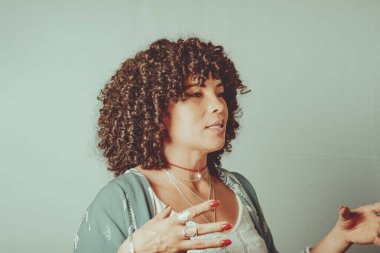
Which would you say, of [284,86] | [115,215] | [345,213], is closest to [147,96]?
[115,215]

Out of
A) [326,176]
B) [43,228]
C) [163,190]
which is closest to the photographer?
[163,190]

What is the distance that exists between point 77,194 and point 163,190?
56 cm

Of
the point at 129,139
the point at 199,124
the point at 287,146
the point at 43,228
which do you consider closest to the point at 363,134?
the point at 287,146

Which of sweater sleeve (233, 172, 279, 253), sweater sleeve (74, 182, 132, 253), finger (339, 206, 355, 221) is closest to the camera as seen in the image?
sweater sleeve (74, 182, 132, 253)

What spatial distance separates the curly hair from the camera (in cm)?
116

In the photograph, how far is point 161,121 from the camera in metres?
1.17

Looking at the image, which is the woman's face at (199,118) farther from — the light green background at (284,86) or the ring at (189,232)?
the light green background at (284,86)

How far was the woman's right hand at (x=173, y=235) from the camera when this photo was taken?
2.62ft

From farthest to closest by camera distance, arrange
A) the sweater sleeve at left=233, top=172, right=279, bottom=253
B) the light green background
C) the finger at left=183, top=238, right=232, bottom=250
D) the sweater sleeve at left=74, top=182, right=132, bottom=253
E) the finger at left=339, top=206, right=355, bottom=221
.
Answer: the light green background < the sweater sleeve at left=233, top=172, right=279, bottom=253 < the finger at left=339, top=206, right=355, bottom=221 < the sweater sleeve at left=74, top=182, right=132, bottom=253 < the finger at left=183, top=238, right=232, bottom=250

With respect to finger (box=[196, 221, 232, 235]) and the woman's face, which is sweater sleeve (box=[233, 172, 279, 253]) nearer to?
the woman's face

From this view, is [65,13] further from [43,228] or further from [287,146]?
[287,146]

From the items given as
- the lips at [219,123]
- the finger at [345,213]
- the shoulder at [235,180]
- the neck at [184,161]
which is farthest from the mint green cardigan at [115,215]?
the finger at [345,213]

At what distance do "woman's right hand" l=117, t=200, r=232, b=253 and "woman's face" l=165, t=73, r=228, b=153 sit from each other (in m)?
0.33

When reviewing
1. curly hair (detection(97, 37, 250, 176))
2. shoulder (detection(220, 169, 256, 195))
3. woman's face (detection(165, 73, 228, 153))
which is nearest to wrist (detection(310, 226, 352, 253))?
shoulder (detection(220, 169, 256, 195))
